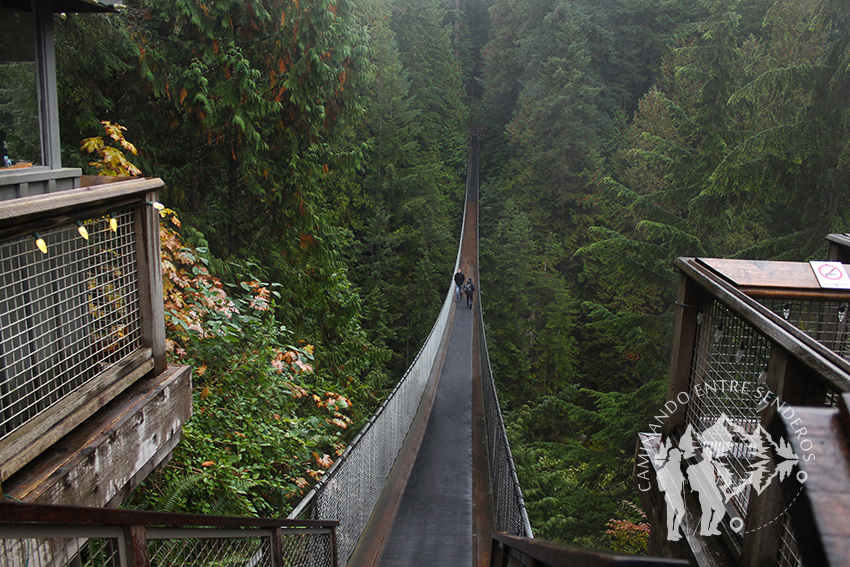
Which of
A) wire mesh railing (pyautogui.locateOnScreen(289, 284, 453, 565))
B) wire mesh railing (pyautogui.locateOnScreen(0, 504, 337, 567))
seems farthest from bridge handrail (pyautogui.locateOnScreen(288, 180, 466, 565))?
wire mesh railing (pyautogui.locateOnScreen(0, 504, 337, 567))

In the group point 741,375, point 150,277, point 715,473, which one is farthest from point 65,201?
point 715,473

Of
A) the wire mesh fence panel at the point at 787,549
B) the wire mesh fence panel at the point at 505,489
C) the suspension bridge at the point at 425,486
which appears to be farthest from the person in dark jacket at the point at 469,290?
the wire mesh fence panel at the point at 787,549

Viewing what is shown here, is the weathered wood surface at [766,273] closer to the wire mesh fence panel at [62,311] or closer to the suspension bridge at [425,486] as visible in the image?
the suspension bridge at [425,486]

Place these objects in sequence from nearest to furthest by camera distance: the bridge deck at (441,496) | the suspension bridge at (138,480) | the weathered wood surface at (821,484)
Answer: the weathered wood surface at (821,484)
the suspension bridge at (138,480)
the bridge deck at (441,496)

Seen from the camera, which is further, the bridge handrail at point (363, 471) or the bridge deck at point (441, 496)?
the bridge deck at point (441, 496)

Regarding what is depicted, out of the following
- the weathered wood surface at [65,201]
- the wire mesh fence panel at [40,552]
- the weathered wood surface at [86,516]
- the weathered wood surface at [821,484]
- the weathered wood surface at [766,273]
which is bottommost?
the wire mesh fence panel at [40,552]

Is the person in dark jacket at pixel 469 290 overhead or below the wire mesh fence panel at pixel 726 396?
below

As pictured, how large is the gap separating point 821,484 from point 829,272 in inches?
83.8

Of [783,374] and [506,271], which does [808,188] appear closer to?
[783,374]

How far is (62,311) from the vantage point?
6.77 feet

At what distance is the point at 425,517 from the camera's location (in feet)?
18.8

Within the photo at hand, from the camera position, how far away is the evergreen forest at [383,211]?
470cm

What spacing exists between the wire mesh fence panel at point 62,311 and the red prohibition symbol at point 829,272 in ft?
8.73

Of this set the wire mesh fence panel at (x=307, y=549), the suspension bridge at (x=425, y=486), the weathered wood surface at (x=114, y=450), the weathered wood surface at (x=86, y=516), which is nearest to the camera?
the weathered wood surface at (x=86, y=516)
